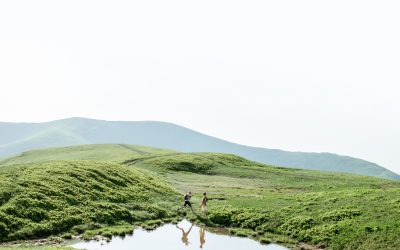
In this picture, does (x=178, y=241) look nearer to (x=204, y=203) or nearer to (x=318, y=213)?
(x=204, y=203)

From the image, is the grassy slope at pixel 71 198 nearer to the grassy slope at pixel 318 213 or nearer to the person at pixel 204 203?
the person at pixel 204 203

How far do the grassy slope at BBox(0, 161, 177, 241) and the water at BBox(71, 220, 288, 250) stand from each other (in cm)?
555

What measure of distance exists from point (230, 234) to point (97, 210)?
661 inches

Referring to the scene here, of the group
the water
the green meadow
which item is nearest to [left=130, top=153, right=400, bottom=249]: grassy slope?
the green meadow

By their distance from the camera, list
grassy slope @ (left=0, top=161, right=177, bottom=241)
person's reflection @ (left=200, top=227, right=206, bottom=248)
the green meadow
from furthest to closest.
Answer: grassy slope @ (left=0, top=161, right=177, bottom=241), the green meadow, person's reflection @ (left=200, top=227, right=206, bottom=248)

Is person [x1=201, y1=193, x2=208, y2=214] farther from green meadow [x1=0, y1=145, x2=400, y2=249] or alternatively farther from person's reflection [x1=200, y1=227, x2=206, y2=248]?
person's reflection [x1=200, y1=227, x2=206, y2=248]

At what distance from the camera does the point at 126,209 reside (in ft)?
173

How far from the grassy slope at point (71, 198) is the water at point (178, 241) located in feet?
18.2

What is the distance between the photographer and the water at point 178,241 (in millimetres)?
39250

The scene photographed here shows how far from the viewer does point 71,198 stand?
51375 mm

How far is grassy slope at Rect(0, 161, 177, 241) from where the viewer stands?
42562mm

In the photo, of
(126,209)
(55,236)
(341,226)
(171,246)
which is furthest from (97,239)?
(341,226)

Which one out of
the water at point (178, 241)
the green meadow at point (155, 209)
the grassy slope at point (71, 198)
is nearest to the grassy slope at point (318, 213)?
the green meadow at point (155, 209)

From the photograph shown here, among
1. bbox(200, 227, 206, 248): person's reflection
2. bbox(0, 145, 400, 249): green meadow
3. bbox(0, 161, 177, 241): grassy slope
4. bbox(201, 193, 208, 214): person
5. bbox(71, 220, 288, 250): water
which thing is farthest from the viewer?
bbox(201, 193, 208, 214): person
